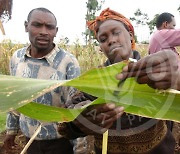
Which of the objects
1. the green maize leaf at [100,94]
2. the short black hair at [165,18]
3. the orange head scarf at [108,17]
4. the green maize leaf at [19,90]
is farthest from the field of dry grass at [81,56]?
the green maize leaf at [19,90]

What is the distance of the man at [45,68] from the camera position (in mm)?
1502

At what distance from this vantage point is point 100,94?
641 mm

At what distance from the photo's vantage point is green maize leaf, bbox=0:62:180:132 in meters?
0.51

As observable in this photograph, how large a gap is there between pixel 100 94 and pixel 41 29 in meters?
1.05

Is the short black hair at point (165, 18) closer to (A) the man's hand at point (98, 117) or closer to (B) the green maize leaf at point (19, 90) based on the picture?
(A) the man's hand at point (98, 117)

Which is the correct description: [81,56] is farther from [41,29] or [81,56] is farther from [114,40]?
[114,40]

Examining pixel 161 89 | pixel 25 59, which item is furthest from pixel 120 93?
pixel 25 59

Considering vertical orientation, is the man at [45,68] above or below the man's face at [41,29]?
below

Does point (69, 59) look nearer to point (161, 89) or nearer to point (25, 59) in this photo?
point (25, 59)

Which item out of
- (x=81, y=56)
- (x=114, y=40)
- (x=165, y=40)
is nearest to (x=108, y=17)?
(x=114, y=40)

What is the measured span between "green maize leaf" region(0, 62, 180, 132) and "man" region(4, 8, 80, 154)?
31.5 inches

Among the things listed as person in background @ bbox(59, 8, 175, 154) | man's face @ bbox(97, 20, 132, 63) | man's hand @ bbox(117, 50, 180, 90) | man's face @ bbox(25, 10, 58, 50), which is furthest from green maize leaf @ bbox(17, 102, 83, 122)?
man's face @ bbox(25, 10, 58, 50)

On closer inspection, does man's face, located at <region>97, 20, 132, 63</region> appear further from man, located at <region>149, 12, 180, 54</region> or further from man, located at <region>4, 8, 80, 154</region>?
man, located at <region>149, 12, 180, 54</region>

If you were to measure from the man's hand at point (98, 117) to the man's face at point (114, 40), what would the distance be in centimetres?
31
